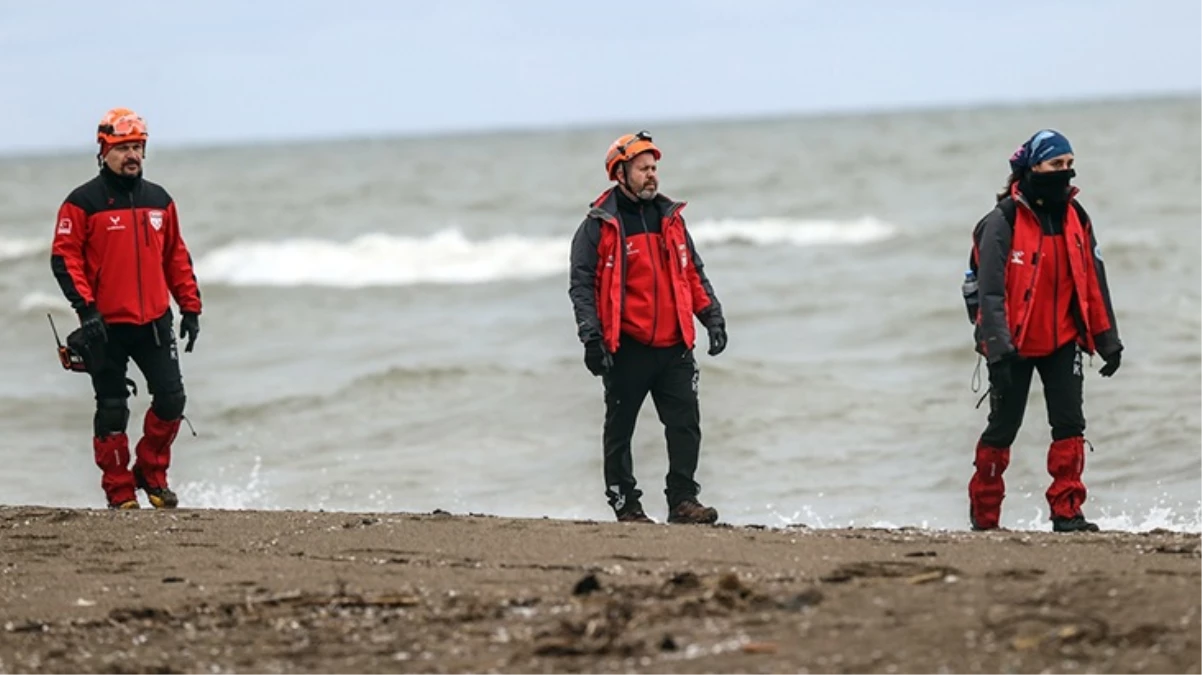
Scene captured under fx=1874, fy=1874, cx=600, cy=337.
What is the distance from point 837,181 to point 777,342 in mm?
27570

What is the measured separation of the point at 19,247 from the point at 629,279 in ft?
101

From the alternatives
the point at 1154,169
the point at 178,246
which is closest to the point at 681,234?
the point at 178,246

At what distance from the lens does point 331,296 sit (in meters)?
26.3

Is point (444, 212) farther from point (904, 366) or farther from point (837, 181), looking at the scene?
point (904, 366)

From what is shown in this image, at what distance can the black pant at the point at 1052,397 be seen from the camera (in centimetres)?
841

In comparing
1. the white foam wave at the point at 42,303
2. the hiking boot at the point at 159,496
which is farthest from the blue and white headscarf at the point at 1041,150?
the white foam wave at the point at 42,303

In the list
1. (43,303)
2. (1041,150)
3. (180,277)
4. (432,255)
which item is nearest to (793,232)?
(432,255)

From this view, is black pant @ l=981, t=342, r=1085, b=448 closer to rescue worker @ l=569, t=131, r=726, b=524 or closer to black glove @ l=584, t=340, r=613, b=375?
rescue worker @ l=569, t=131, r=726, b=524

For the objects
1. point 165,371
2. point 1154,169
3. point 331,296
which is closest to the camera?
point 165,371

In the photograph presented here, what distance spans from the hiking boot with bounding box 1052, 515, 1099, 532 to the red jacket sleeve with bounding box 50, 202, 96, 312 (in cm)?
467

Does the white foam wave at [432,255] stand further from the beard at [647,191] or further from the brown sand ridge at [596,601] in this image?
the brown sand ridge at [596,601]

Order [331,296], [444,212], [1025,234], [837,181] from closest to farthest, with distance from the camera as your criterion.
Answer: [1025,234] → [331,296] → [444,212] → [837,181]

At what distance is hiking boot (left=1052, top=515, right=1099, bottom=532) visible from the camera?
843 centimetres

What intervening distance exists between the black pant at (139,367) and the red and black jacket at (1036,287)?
155 inches
